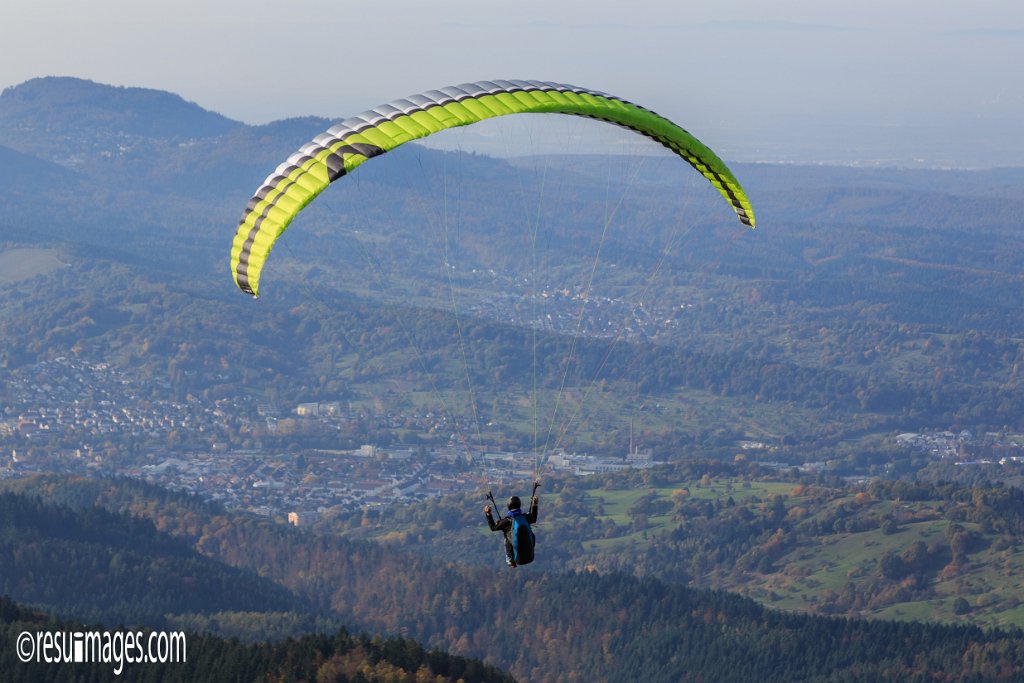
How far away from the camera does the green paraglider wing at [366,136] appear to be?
40.1 metres

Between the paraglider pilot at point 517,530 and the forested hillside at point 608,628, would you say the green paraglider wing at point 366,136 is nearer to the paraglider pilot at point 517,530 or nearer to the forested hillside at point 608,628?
the paraglider pilot at point 517,530

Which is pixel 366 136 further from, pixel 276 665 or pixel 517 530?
pixel 276 665

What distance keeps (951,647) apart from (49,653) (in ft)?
258

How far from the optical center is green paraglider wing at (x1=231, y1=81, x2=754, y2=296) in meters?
40.1

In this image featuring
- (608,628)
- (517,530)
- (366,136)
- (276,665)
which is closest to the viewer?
(366,136)

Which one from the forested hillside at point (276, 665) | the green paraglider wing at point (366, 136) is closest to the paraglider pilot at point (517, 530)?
the green paraglider wing at point (366, 136)

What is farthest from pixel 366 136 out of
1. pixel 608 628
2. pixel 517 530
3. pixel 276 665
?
pixel 608 628

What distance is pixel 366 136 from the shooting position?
40.4m

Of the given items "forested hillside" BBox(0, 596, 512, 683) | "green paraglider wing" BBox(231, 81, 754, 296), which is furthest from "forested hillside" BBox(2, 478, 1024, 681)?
"green paraglider wing" BBox(231, 81, 754, 296)

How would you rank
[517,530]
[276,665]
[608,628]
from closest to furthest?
1. [517,530]
2. [276,665]
3. [608,628]

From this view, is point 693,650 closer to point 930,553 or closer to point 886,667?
point 886,667

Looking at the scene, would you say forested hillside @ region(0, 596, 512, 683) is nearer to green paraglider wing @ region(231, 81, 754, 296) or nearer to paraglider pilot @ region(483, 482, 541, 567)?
paraglider pilot @ region(483, 482, 541, 567)

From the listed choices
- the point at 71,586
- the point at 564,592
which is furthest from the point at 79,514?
the point at 564,592

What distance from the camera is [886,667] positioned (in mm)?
139125
